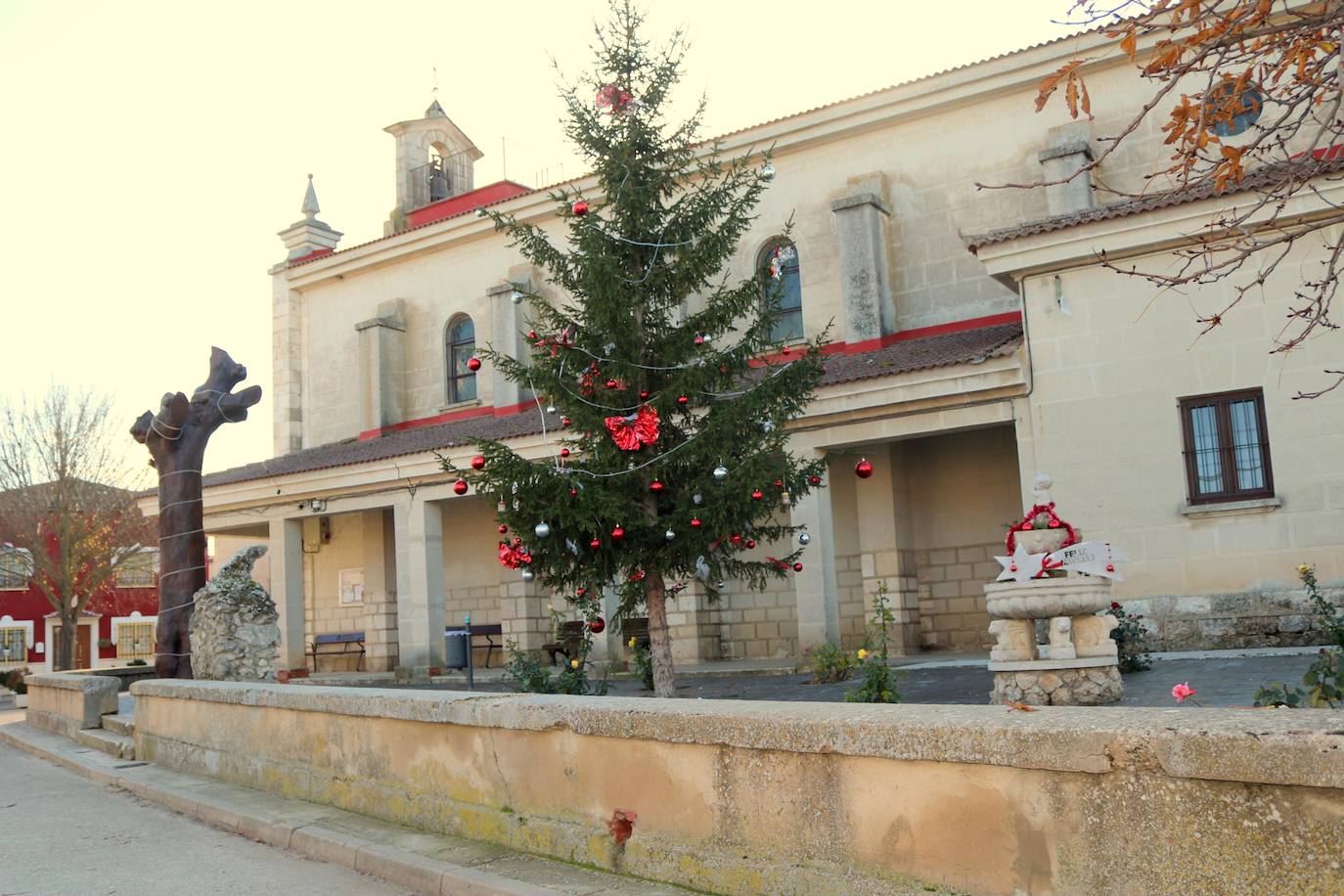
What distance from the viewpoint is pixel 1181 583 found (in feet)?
46.7

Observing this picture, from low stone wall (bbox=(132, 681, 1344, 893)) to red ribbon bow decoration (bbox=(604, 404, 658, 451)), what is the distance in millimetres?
3696

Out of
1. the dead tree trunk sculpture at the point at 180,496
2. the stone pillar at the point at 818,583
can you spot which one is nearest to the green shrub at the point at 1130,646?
the stone pillar at the point at 818,583

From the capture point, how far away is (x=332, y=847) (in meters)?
7.46

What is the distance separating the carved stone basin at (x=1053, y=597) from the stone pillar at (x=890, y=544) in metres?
9.44

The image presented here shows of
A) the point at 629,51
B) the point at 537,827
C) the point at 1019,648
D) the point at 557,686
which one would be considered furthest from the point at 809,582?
the point at 537,827

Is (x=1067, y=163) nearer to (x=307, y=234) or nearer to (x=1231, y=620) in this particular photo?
(x=1231, y=620)

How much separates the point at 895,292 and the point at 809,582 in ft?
21.6

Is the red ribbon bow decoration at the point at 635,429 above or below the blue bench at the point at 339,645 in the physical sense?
above

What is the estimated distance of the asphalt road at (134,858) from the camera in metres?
6.96

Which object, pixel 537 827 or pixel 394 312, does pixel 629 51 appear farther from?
pixel 394 312

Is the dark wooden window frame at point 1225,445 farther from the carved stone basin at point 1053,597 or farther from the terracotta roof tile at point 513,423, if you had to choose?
the carved stone basin at point 1053,597

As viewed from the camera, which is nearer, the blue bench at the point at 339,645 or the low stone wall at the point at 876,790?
the low stone wall at the point at 876,790

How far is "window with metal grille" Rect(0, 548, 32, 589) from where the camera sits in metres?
36.0

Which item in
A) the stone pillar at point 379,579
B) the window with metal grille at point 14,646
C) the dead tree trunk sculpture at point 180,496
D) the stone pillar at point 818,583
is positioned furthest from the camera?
the window with metal grille at point 14,646
